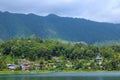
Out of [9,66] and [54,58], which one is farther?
[54,58]

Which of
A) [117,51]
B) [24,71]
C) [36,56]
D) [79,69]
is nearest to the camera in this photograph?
[24,71]

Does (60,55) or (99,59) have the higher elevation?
(60,55)

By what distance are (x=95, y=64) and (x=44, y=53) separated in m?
27.7

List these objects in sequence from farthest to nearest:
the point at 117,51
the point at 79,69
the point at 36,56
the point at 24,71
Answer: the point at 117,51, the point at 36,56, the point at 79,69, the point at 24,71

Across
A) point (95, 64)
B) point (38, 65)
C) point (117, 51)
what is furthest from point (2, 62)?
point (117, 51)

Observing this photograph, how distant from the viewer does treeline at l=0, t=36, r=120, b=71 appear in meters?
153

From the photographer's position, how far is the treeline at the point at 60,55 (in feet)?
502

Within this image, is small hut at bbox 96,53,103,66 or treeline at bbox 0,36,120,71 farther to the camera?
small hut at bbox 96,53,103,66

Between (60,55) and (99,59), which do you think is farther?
(60,55)

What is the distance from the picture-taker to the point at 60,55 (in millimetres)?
178875

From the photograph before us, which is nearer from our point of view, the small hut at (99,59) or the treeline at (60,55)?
the treeline at (60,55)

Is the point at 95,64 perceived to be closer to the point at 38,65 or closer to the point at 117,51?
the point at 38,65

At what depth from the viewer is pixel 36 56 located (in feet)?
556

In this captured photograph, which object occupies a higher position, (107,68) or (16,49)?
(16,49)
